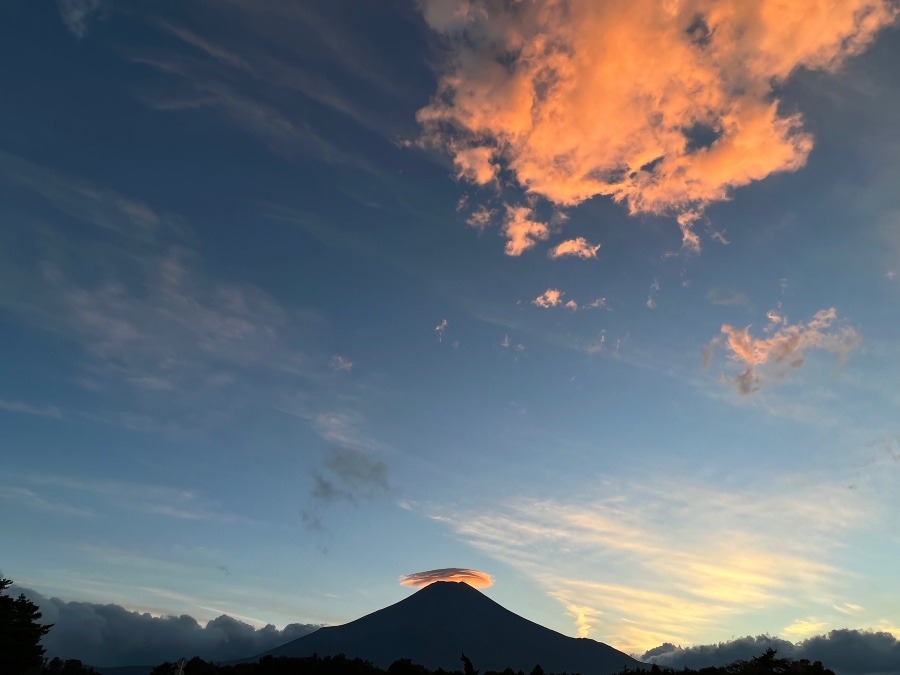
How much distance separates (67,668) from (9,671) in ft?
321

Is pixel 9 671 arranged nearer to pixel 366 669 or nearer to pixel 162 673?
pixel 162 673

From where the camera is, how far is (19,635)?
8525 centimetres

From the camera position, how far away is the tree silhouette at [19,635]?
83250 millimetres

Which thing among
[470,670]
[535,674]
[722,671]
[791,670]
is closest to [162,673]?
[535,674]

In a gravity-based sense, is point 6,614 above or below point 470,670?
above

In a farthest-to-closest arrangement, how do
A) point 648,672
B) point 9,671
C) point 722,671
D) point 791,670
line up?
point 9,671 < point 648,672 < point 722,671 < point 791,670

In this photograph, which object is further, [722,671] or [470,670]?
[722,671]

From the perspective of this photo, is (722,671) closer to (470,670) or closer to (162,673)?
(470,670)

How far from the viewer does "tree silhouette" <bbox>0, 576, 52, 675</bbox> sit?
273 ft

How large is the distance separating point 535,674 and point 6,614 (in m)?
71.4

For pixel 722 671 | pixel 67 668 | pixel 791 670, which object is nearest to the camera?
pixel 791 670

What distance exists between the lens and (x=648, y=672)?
77312mm

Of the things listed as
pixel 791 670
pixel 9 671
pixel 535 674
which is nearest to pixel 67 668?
pixel 9 671

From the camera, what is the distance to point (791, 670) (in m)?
62.4
